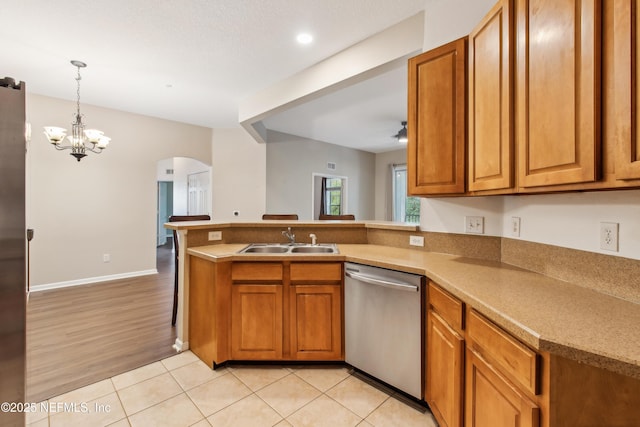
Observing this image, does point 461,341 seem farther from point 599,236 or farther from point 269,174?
point 269,174

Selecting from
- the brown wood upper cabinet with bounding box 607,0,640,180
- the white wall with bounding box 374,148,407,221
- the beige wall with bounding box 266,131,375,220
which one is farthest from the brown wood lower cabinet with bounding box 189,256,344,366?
the white wall with bounding box 374,148,407,221

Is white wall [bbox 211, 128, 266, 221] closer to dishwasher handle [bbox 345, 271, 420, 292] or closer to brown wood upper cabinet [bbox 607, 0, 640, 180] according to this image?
dishwasher handle [bbox 345, 271, 420, 292]

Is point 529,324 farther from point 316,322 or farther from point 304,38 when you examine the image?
point 304,38

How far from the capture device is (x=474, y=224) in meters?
1.96

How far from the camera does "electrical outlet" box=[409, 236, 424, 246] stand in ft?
7.37

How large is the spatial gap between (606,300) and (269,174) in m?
4.95

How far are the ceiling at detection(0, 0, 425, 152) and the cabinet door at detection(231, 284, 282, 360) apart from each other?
222cm

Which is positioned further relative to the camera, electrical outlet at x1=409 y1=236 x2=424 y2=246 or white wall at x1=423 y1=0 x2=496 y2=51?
electrical outlet at x1=409 y1=236 x2=424 y2=246

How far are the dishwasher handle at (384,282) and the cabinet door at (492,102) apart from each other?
68 centimetres

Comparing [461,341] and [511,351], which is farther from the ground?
[511,351]

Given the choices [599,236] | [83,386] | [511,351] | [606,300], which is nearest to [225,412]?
[83,386]

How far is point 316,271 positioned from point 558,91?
5.44ft

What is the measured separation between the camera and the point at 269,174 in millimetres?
5457

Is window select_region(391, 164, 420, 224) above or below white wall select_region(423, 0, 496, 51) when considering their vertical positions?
below
